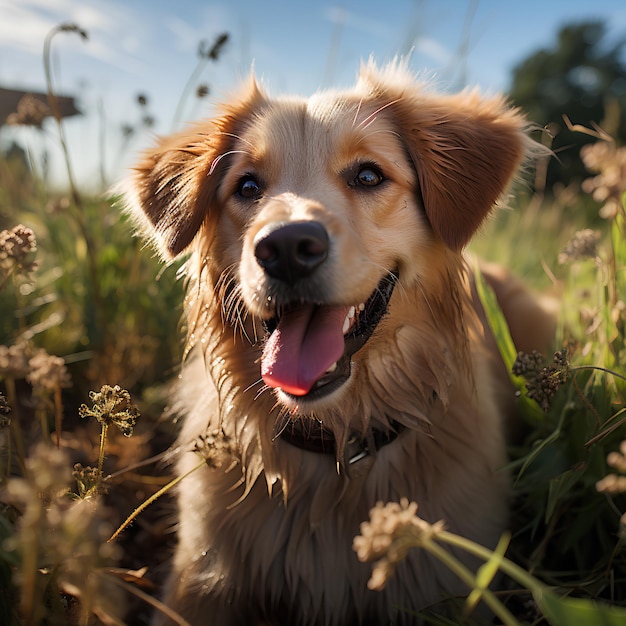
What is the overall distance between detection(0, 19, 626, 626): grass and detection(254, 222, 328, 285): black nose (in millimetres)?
583

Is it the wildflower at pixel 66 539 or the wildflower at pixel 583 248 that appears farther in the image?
the wildflower at pixel 583 248

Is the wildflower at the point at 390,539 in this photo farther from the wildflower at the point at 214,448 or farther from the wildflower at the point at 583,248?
the wildflower at the point at 583,248

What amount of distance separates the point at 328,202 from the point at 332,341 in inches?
18.5

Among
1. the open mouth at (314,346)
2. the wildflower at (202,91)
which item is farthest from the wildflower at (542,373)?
the wildflower at (202,91)

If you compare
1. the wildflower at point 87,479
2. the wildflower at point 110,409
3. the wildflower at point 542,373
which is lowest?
the wildflower at point 87,479

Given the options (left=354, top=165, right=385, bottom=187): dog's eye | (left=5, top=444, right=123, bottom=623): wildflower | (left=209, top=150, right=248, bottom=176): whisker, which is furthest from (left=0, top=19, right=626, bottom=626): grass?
(left=209, top=150, right=248, bottom=176): whisker

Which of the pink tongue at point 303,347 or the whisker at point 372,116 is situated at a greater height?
the whisker at point 372,116

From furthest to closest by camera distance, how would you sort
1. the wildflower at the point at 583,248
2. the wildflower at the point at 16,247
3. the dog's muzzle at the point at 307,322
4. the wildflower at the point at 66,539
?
the wildflower at the point at 583,248 < the dog's muzzle at the point at 307,322 < the wildflower at the point at 16,247 < the wildflower at the point at 66,539

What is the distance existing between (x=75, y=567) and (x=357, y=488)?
1312 mm

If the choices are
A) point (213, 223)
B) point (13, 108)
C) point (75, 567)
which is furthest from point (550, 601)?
point (13, 108)

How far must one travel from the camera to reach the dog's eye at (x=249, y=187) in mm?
2293

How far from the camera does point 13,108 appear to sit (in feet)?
13.3

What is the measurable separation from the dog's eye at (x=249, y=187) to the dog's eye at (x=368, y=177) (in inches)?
15.3

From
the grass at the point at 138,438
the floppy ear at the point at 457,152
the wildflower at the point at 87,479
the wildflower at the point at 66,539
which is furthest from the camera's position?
the floppy ear at the point at 457,152
